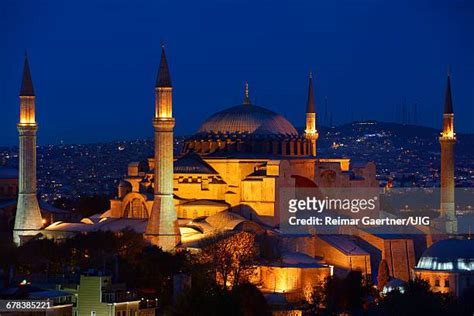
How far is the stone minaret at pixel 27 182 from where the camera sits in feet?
215

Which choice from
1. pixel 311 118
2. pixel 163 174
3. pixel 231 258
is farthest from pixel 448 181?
pixel 231 258

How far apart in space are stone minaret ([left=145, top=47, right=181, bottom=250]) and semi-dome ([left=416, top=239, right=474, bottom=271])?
9.20m

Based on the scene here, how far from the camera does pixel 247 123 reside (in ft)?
229

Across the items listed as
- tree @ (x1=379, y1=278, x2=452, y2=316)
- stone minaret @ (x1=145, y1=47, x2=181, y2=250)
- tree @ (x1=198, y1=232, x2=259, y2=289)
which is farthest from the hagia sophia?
tree @ (x1=379, y1=278, x2=452, y2=316)

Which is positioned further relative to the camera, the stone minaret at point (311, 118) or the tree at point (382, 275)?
the stone minaret at point (311, 118)

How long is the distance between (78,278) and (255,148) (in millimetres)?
19950

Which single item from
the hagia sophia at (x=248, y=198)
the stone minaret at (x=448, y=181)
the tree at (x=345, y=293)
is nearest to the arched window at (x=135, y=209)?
the hagia sophia at (x=248, y=198)

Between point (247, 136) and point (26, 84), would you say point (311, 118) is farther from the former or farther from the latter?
point (26, 84)

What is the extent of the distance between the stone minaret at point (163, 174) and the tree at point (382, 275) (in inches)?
284

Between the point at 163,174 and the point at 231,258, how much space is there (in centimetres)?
487

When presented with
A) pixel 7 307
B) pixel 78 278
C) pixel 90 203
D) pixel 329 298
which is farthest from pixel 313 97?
pixel 7 307
